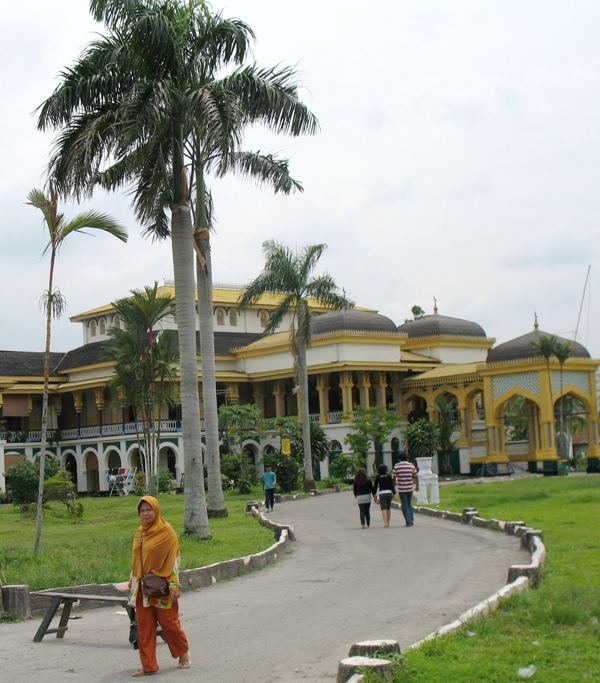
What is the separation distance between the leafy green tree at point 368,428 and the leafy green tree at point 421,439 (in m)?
0.97

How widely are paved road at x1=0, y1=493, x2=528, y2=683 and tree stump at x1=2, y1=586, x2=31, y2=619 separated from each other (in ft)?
0.64

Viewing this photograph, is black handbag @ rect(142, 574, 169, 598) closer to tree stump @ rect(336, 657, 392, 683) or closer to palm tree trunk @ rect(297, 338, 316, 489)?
tree stump @ rect(336, 657, 392, 683)

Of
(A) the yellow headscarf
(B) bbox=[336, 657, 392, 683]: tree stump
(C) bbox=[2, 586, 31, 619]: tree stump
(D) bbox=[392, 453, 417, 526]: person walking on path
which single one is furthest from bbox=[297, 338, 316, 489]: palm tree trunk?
(B) bbox=[336, 657, 392, 683]: tree stump

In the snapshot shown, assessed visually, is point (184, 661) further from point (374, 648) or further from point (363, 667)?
point (363, 667)

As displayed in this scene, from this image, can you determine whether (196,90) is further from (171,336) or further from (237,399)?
(237,399)

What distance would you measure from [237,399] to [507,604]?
42651mm

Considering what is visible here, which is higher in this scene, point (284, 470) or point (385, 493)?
point (284, 470)

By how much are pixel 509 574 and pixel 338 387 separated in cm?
4090

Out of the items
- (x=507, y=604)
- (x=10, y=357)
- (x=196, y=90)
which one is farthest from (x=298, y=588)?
(x=10, y=357)

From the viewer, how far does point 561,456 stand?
144 ft

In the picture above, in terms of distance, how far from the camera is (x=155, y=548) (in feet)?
26.5

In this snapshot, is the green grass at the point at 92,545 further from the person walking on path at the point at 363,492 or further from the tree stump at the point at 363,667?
the tree stump at the point at 363,667

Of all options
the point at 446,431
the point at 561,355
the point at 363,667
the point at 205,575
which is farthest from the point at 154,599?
the point at 446,431

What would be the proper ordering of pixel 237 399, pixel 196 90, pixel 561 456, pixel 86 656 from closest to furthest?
pixel 86 656 → pixel 196 90 → pixel 561 456 → pixel 237 399
